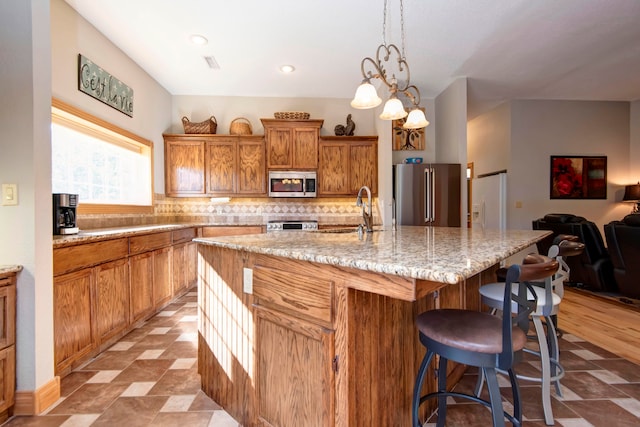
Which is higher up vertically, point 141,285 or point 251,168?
point 251,168

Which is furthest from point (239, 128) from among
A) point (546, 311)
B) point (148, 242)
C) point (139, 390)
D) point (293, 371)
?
point (546, 311)

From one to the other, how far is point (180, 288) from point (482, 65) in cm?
467

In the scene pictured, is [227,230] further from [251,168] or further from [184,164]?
[184,164]

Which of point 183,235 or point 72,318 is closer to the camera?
point 72,318

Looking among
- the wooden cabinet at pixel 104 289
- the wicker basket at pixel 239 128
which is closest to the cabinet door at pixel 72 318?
the wooden cabinet at pixel 104 289

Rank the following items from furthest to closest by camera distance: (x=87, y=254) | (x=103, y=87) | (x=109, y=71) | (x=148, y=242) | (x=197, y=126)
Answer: (x=197, y=126)
(x=109, y=71)
(x=103, y=87)
(x=148, y=242)
(x=87, y=254)

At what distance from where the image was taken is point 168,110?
4676mm

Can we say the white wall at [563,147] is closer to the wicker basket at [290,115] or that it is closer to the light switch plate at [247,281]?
the wicker basket at [290,115]

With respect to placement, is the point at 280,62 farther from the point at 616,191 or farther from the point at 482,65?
the point at 616,191

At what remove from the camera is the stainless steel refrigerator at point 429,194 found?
4.22 m

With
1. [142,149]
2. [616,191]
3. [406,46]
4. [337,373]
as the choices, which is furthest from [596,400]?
[616,191]

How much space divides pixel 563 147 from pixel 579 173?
0.54 m

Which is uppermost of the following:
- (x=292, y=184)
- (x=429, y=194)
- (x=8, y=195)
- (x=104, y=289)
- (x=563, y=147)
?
(x=563, y=147)

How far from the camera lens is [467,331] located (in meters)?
1.09
